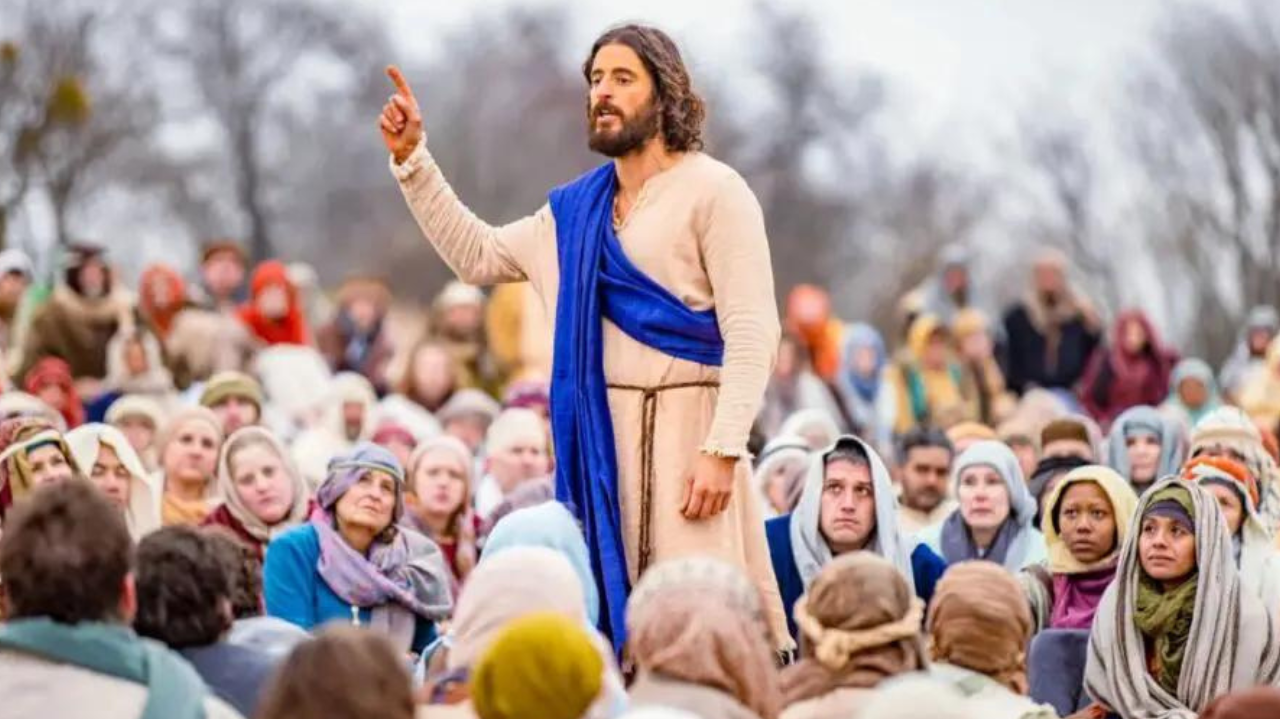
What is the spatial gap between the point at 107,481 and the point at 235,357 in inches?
258

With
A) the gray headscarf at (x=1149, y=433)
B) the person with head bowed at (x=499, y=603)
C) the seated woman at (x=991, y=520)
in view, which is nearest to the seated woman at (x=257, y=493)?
the seated woman at (x=991, y=520)

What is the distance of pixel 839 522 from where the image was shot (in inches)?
437

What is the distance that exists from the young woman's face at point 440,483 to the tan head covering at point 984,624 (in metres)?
4.36

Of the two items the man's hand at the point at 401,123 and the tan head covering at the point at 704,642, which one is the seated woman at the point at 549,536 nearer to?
the tan head covering at the point at 704,642

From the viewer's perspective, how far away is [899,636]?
27.1 feet

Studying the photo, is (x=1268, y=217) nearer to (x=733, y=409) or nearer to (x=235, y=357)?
(x=235, y=357)

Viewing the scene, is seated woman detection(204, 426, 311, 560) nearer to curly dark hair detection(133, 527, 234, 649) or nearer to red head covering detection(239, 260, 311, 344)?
curly dark hair detection(133, 527, 234, 649)

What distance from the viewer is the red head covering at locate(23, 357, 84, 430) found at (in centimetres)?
1591

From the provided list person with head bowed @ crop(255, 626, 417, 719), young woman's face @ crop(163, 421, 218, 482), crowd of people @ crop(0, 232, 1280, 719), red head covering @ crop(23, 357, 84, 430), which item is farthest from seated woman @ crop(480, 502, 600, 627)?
red head covering @ crop(23, 357, 84, 430)

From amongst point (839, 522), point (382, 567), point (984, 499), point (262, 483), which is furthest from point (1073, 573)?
point (262, 483)

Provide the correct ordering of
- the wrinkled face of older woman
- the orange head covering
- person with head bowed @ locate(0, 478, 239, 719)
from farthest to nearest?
the orange head covering < the wrinkled face of older woman < person with head bowed @ locate(0, 478, 239, 719)

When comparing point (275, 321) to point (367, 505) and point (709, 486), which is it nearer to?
point (367, 505)

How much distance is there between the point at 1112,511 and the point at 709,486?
2582 mm

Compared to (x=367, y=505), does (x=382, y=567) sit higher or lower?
lower
